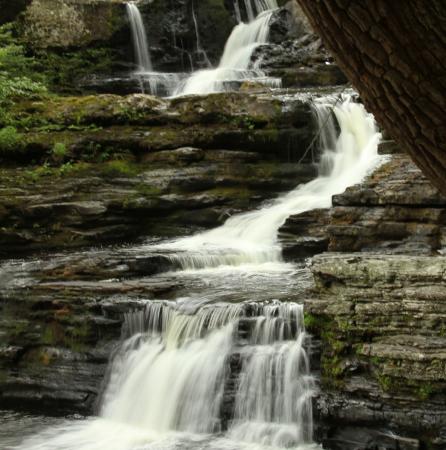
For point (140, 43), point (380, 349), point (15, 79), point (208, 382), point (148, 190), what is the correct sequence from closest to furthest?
point (380, 349) < point (208, 382) < point (148, 190) < point (15, 79) < point (140, 43)

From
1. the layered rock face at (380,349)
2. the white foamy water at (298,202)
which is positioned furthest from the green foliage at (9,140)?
the layered rock face at (380,349)

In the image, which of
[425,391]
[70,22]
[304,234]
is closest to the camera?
[425,391]

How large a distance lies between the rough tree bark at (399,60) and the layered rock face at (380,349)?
5.33m

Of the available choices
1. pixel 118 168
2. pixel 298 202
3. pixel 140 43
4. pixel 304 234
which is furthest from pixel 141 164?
pixel 140 43

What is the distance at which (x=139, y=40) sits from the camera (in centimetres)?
2166

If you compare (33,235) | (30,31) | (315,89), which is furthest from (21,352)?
(30,31)

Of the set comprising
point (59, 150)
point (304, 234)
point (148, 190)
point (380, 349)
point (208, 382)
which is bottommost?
point (208, 382)

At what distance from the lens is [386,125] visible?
62.9 inches

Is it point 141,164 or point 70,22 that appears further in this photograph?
point 70,22

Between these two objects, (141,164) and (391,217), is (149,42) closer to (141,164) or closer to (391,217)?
(141,164)

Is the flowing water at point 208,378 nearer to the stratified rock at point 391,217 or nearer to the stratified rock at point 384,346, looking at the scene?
the stratified rock at point 384,346

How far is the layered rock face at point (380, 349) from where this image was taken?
6473mm

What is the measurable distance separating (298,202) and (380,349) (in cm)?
621

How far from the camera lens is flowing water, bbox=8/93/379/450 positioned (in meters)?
7.33
